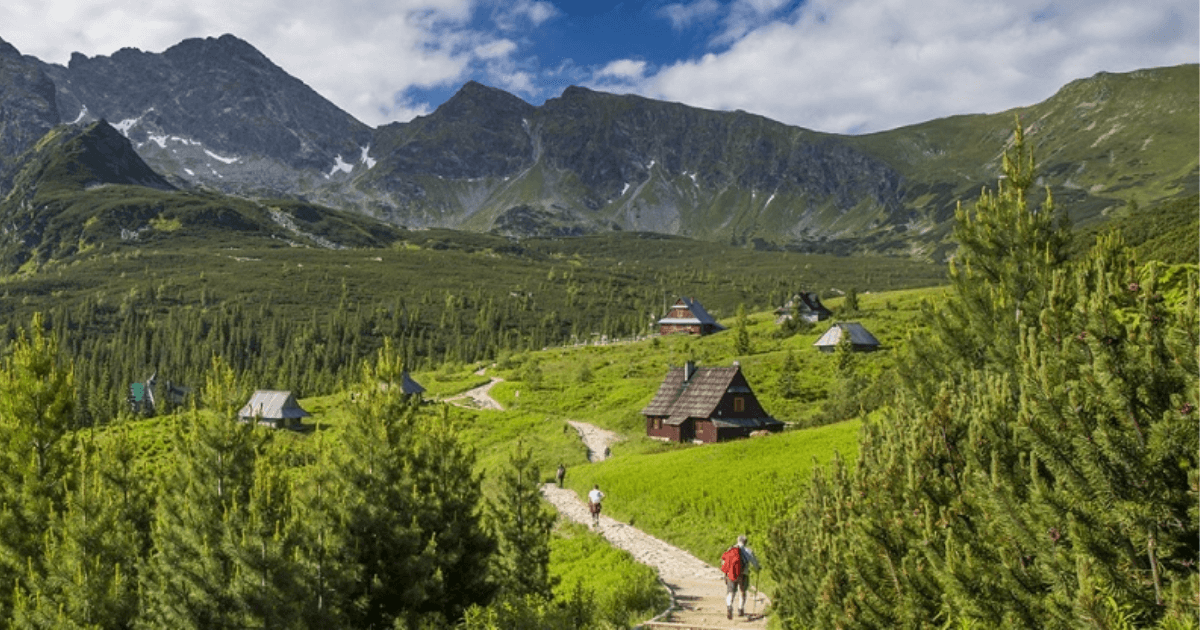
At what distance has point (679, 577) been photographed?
92.8ft

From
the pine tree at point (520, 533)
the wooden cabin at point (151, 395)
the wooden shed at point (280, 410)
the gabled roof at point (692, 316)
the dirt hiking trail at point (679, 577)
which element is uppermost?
the gabled roof at point (692, 316)

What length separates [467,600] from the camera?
23.0 m

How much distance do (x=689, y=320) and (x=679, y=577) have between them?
114m

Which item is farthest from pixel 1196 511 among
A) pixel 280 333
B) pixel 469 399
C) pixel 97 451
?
pixel 280 333

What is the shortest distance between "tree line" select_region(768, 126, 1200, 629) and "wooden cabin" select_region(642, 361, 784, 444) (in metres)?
48.5

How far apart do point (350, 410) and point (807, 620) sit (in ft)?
46.4

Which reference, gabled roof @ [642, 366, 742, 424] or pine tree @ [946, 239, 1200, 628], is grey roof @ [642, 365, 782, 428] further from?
pine tree @ [946, 239, 1200, 628]

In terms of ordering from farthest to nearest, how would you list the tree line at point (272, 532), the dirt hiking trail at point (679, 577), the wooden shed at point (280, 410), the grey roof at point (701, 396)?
the wooden shed at point (280, 410) → the grey roof at point (701, 396) → the dirt hiking trail at point (679, 577) → the tree line at point (272, 532)

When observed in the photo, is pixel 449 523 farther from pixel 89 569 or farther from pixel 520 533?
pixel 89 569

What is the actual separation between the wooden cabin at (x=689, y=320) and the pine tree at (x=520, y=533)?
11684 centimetres

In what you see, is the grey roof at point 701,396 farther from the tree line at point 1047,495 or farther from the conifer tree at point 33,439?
the tree line at point 1047,495

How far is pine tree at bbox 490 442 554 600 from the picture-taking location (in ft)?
76.6

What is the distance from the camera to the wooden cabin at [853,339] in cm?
9331

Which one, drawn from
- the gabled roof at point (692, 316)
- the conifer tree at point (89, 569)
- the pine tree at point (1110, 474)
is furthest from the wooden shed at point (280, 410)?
the pine tree at point (1110, 474)
